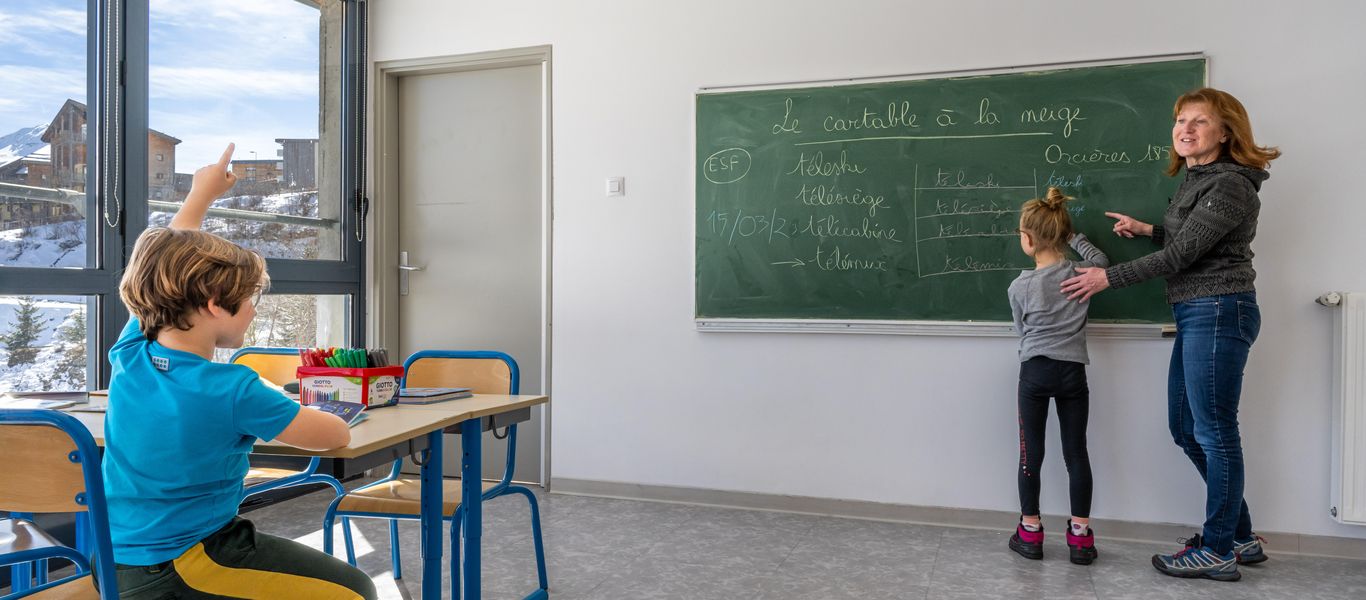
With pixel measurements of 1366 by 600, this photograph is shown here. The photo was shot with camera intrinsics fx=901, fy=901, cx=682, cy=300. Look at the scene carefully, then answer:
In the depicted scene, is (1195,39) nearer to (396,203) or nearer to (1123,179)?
(1123,179)

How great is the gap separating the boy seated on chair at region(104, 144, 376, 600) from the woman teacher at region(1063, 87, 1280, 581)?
8.48 feet

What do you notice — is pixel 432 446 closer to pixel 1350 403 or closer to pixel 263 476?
pixel 263 476

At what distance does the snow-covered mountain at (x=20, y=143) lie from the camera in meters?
2.79

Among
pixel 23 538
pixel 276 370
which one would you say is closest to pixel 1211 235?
pixel 276 370

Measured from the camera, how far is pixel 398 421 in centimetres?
186

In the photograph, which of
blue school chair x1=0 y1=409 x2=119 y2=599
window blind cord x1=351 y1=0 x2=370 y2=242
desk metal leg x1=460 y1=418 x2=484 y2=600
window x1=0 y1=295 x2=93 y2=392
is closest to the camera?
blue school chair x1=0 y1=409 x2=119 y2=599

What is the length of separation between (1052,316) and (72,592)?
2.81 metres

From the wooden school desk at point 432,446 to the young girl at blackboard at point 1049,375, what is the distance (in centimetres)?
177

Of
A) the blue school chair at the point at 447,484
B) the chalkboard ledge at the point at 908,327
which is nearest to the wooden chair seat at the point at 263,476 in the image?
the blue school chair at the point at 447,484


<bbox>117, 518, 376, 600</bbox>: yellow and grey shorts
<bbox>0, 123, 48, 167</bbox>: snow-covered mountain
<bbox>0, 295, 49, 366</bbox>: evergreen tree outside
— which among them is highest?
<bbox>0, 123, 48, 167</bbox>: snow-covered mountain

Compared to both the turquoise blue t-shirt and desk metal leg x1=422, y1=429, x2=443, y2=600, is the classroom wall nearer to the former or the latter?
desk metal leg x1=422, y1=429, x2=443, y2=600

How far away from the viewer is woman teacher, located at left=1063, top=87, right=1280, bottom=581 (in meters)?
2.82

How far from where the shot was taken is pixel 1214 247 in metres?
2.86

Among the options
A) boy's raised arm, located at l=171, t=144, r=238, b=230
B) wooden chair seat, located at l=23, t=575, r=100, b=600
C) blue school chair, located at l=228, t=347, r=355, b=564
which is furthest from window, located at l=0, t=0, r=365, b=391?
wooden chair seat, located at l=23, t=575, r=100, b=600
